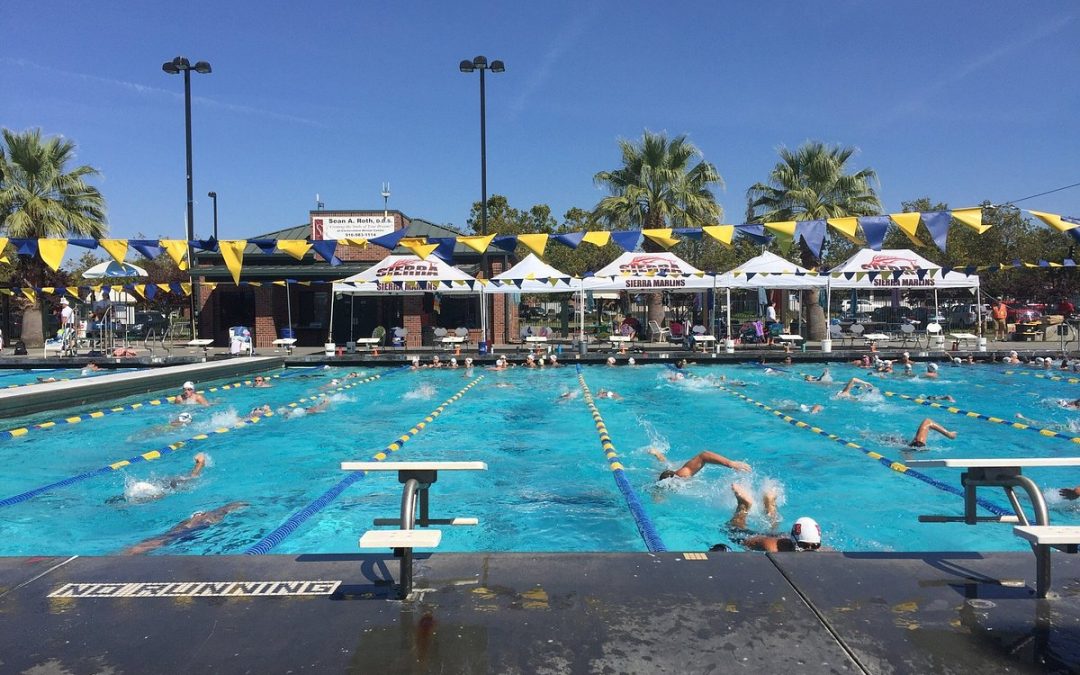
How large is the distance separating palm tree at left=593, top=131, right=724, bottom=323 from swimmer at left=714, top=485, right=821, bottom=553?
19.0 m

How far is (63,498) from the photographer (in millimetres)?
7613

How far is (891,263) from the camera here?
20.3 meters

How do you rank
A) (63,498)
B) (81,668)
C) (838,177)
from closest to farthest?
(81,668)
(63,498)
(838,177)

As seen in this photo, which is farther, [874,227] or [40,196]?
[40,196]

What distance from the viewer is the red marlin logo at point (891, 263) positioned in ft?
65.6

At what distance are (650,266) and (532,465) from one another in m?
12.5

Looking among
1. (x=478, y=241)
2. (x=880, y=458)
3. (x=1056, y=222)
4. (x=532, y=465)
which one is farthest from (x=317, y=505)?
(x=1056, y=222)

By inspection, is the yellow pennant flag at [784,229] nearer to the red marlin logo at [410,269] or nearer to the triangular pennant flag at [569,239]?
the triangular pennant flag at [569,239]

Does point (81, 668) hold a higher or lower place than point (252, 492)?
higher

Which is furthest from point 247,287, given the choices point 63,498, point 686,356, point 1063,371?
point 1063,371

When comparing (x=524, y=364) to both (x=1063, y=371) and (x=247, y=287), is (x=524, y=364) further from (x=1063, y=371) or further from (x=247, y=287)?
(x=1063, y=371)

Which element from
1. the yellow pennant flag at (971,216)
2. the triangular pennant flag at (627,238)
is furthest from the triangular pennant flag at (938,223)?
the triangular pennant flag at (627,238)

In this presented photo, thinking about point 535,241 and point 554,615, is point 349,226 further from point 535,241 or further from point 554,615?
point 554,615

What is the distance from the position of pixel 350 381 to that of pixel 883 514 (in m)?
13.1
